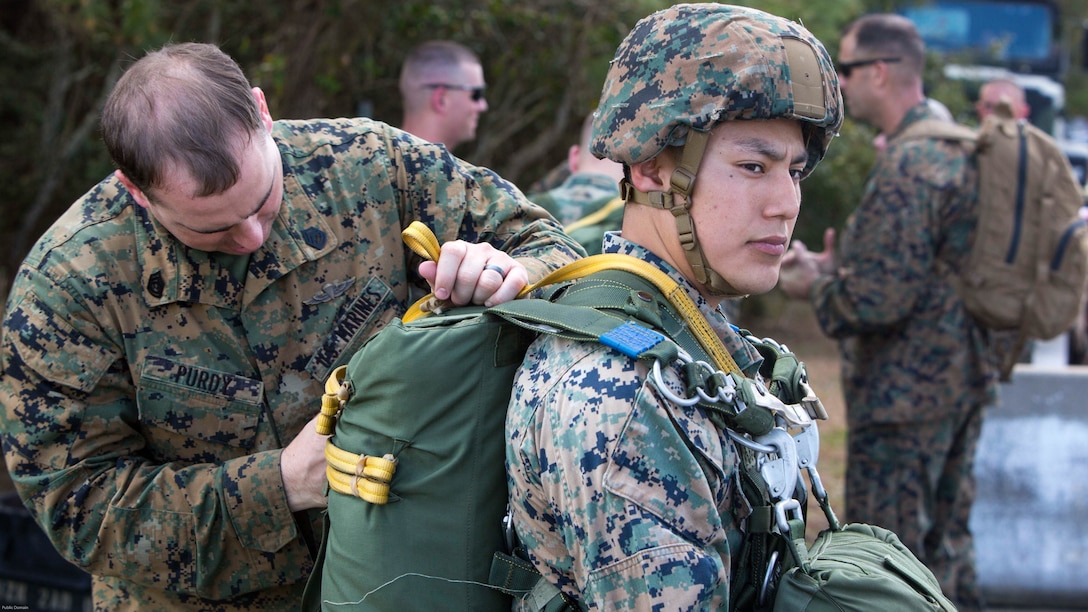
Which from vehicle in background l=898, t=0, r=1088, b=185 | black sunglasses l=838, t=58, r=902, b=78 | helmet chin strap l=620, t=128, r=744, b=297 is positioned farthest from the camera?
vehicle in background l=898, t=0, r=1088, b=185

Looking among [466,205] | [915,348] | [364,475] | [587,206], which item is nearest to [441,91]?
[587,206]

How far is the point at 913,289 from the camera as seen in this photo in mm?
4738

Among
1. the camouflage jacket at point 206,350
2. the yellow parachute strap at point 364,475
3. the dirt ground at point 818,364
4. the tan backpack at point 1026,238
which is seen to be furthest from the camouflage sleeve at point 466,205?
the dirt ground at point 818,364

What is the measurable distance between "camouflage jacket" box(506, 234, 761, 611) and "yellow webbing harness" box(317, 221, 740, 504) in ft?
0.62

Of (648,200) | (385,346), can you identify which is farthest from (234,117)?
(648,200)

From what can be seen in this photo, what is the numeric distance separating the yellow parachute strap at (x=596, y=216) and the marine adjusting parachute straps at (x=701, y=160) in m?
2.26

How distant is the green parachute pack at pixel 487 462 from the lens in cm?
175

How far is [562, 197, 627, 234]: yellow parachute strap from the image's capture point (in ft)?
13.8

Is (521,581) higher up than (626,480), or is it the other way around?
(626,480)

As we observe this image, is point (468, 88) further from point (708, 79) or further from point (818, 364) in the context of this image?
point (818, 364)

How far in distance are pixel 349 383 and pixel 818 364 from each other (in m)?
10.00

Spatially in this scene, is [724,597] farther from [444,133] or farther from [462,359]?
[444,133]

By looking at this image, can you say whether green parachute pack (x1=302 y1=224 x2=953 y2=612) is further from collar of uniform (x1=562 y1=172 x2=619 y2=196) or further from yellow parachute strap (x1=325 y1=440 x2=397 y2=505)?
collar of uniform (x1=562 y1=172 x2=619 y2=196)

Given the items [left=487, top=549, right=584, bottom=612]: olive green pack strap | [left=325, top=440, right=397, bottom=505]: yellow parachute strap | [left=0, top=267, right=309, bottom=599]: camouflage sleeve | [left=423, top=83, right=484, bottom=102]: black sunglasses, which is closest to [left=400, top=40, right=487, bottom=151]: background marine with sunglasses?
[left=423, top=83, right=484, bottom=102]: black sunglasses
